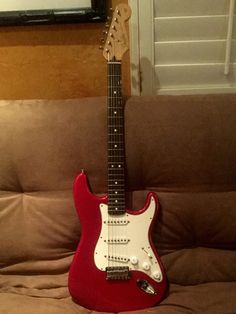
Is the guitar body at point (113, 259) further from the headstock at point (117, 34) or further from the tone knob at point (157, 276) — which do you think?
the headstock at point (117, 34)

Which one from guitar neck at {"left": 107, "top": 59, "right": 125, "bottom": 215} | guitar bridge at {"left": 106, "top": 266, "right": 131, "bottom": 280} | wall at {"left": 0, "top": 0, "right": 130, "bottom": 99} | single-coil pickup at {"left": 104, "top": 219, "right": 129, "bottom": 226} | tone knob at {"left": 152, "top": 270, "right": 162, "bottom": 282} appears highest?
wall at {"left": 0, "top": 0, "right": 130, "bottom": 99}

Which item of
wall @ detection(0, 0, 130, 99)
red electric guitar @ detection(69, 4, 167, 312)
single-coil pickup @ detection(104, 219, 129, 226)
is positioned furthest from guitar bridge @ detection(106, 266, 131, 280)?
wall @ detection(0, 0, 130, 99)

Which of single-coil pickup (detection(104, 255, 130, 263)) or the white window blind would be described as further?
the white window blind

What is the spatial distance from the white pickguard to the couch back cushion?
0.07 metres

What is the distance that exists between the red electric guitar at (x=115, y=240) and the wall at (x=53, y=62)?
8.4 inches

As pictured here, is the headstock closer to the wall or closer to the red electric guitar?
the red electric guitar

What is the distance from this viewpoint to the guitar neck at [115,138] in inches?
45.4

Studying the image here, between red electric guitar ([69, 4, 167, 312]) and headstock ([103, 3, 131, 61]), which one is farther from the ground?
headstock ([103, 3, 131, 61])

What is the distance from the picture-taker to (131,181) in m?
1.20

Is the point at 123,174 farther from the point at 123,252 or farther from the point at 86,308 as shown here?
the point at 86,308

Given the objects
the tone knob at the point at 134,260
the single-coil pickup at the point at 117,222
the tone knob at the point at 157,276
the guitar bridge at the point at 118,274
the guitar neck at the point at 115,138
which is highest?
the guitar neck at the point at 115,138

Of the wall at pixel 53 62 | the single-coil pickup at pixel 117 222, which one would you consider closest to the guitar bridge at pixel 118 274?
the single-coil pickup at pixel 117 222

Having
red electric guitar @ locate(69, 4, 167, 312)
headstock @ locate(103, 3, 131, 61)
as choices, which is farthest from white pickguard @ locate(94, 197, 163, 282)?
headstock @ locate(103, 3, 131, 61)

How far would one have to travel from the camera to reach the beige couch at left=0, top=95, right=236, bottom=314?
1149 millimetres
